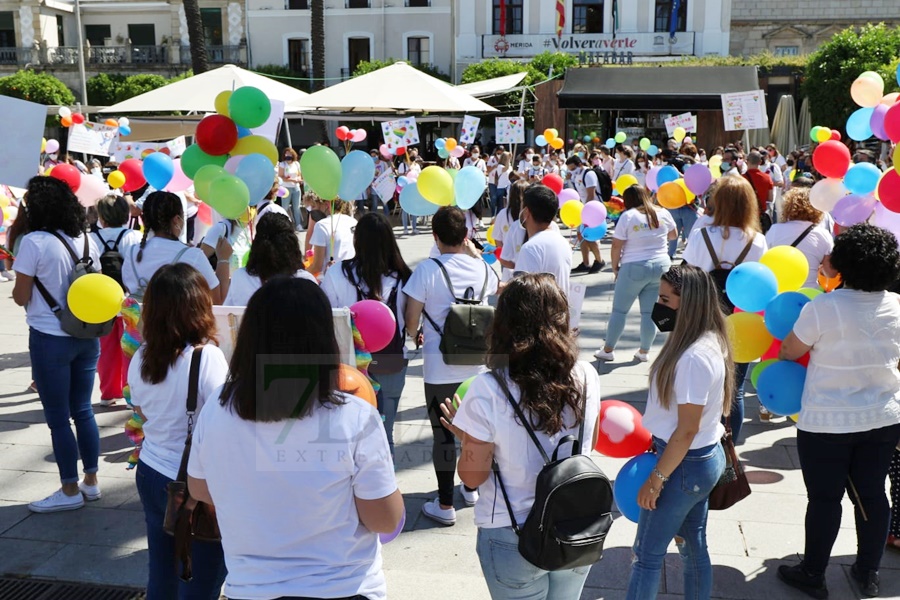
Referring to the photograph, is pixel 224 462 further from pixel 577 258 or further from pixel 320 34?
pixel 320 34

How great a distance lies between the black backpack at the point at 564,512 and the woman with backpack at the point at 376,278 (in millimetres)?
1738

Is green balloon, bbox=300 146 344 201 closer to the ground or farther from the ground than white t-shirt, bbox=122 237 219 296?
farther from the ground

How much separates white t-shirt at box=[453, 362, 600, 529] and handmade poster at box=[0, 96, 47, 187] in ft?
9.94

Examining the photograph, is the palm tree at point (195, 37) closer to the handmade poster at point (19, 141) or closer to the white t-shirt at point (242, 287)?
the handmade poster at point (19, 141)

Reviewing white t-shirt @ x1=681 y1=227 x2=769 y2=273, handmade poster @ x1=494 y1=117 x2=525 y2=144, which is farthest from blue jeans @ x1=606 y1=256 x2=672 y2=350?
handmade poster @ x1=494 y1=117 x2=525 y2=144

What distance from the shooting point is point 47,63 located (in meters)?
38.9

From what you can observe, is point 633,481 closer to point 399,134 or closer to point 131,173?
point 131,173

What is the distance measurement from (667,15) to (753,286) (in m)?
32.0

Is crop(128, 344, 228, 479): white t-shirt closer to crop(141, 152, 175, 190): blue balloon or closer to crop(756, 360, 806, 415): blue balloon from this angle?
crop(756, 360, 806, 415): blue balloon

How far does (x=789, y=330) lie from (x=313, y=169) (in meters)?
2.82

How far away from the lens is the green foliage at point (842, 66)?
71.8 ft

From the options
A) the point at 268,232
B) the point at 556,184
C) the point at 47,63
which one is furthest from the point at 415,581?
the point at 47,63

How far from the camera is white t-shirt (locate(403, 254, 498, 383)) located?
4.04 m

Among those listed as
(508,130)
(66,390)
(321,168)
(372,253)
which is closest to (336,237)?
(321,168)
